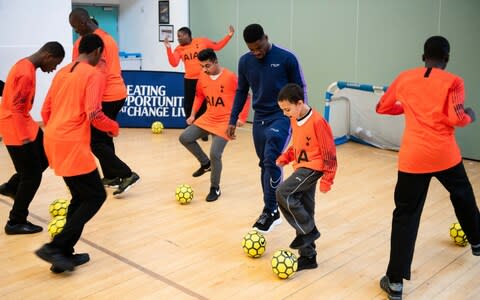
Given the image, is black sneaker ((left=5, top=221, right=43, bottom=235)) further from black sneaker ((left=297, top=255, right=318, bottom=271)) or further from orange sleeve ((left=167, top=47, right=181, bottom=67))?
orange sleeve ((left=167, top=47, right=181, bottom=67))

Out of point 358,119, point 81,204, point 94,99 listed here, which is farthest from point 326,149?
point 358,119

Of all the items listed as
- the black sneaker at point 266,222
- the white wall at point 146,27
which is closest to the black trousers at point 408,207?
the black sneaker at point 266,222

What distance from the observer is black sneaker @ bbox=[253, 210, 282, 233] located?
4988 mm

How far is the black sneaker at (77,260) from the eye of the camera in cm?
409

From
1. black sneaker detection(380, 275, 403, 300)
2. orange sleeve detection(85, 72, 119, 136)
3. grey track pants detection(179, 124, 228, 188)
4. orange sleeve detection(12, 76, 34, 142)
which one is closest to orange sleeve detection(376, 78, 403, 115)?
black sneaker detection(380, 275, 403, 300)

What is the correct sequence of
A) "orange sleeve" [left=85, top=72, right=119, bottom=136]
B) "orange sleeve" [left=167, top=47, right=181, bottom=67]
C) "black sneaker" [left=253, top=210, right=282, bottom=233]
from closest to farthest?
"orange sleeve" [left=85, top=72, right=119, bottom=136] < "black sneaker" [left=253, top=210, right=282, bottom=233] < "orange sleeve" [left=167, top=47, right=181, bottom=67]

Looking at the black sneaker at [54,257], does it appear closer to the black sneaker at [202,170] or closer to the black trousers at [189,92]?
the black sneaker at [202,170]

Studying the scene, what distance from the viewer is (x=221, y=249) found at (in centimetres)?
461

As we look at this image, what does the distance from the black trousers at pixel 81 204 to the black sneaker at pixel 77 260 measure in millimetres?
155

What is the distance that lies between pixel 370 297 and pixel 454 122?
50.5 inches

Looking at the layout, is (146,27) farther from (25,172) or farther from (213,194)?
(25,172)

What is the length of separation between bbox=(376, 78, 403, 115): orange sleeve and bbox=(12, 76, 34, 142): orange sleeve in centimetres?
274

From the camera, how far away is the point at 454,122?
3.38 m

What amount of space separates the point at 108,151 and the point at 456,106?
373cm
